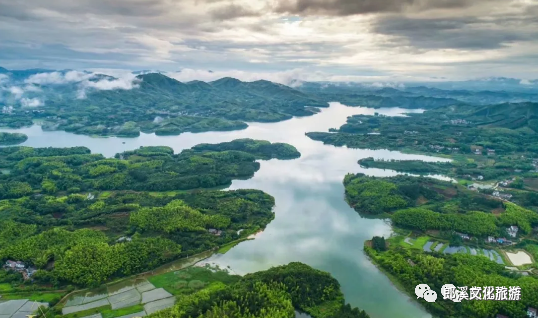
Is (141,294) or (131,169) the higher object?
(131,169)

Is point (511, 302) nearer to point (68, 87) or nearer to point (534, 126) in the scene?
point (534, 126)

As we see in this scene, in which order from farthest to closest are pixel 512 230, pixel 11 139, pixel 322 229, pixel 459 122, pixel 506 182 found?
1. pixel 459 122
2. pixel 11 139
3. pixel 506 182
4. pixel 322 229
5. pixel 512 230

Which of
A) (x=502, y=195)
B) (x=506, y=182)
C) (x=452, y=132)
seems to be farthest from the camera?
(x=452, y=132)

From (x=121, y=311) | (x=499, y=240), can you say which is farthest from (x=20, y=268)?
(x=499, y=240)

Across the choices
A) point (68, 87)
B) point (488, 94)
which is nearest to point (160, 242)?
point (68, 87)

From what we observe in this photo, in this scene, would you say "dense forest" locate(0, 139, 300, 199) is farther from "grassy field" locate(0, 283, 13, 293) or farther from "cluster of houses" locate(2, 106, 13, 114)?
"cluster of houses" locate(2, 106, 13, 114)

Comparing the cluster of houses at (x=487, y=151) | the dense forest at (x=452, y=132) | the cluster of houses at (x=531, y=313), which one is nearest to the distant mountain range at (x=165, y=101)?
the dense forest at (x=452, y=132)

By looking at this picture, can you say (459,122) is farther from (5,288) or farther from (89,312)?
(5,288)
